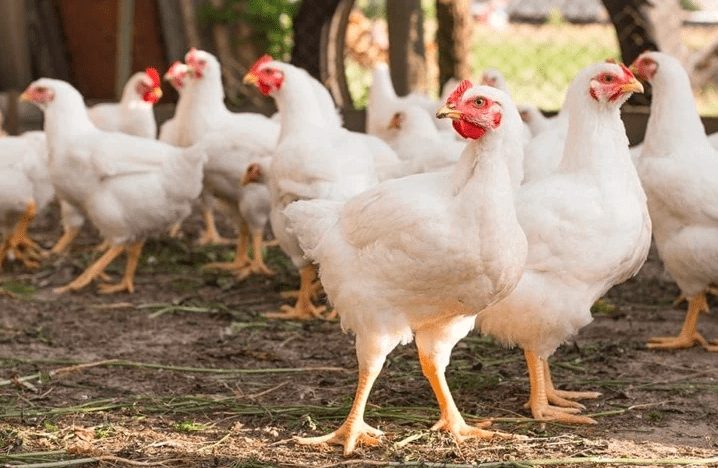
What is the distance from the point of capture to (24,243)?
25.2 feet

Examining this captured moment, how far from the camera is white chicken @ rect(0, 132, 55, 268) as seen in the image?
284 inches

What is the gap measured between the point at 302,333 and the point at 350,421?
1880 mm

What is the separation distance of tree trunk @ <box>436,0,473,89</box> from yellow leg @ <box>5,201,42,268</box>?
4.04m

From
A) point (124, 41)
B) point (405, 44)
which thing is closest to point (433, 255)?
point (405, 44)

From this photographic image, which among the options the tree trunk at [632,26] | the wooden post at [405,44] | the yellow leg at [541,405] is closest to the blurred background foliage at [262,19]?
the wooden post at [405,44]

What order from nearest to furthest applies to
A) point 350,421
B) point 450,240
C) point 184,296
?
1. point 450,240
2. point 350,421
3. point 184,296

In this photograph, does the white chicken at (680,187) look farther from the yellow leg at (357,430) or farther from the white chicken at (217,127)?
the white chicken at (217,127)

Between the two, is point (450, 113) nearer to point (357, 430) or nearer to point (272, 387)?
point (357, 430)

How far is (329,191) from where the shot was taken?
5.77 m

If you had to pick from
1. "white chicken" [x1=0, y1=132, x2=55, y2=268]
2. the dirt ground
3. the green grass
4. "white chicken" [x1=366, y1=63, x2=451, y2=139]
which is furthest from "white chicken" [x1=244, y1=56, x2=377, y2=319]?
the green grass

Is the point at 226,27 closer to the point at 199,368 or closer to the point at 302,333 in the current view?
the point at 302,333

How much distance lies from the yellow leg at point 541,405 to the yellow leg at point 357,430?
697mm

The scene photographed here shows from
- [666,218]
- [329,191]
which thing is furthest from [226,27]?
[666,218]

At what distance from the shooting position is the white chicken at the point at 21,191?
23.7ft
